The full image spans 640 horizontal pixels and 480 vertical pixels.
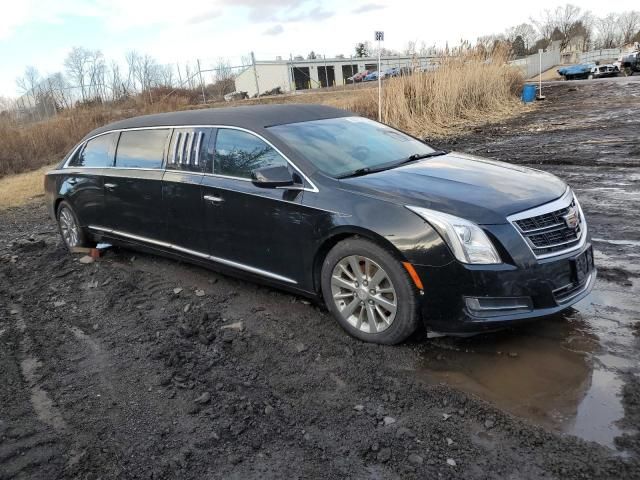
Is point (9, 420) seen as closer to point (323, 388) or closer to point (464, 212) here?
point (323, 388)

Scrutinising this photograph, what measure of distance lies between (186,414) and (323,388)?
2.70ft

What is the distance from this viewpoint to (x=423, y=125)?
16.9m

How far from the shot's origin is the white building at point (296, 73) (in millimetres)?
55312

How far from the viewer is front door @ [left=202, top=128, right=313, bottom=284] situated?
4.23m

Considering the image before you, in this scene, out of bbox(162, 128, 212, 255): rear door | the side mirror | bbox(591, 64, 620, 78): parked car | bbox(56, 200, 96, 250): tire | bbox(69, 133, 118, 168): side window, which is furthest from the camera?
bbox(591, 64, 620, 78): parked car

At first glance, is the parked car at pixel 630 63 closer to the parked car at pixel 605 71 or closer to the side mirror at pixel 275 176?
the parked car at pixel 605 71

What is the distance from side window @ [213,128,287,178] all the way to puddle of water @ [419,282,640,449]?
1.93 meters

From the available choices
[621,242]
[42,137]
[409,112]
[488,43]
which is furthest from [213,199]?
[488,43]

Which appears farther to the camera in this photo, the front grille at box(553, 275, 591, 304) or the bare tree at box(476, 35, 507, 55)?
the bare tree at box(476, 35, 507, 55)

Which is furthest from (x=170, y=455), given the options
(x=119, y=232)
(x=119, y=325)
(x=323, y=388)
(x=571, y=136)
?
(x=571, y=136)

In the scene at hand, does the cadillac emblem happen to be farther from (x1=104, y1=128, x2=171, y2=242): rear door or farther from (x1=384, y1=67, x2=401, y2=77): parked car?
(x1=384, y1=67, x2=401, y2=77): parked car

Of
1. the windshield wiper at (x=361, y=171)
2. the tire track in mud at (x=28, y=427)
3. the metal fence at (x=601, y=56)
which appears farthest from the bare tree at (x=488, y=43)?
the metal fence at (x=601, y=56)

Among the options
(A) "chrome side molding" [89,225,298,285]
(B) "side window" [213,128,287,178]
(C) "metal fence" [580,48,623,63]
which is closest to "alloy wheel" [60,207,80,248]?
(A) "chrome side molding" [89,225,298,285]

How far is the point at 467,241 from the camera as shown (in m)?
3.44
